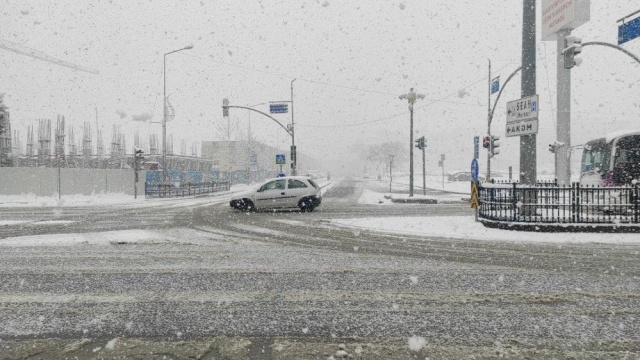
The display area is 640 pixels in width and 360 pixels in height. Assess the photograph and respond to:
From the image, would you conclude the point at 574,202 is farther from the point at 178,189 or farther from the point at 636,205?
the point at 178,189

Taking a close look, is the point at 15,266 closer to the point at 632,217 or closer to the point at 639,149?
the point at 632,217

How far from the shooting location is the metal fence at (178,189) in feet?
105

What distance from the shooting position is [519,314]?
4395 mm

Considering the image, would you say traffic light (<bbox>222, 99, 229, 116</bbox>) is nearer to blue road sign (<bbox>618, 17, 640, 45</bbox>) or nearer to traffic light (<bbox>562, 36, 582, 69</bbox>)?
traffic light (<bbox>562, 36, 582, 69</bbox>)

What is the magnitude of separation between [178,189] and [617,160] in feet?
95.0

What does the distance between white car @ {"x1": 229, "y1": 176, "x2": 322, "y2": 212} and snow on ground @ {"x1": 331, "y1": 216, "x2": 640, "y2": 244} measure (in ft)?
13.0

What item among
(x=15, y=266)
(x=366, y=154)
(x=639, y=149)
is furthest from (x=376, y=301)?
(x=366, y=154)

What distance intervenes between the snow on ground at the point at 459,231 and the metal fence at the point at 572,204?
0.64 metres

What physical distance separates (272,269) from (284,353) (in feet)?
10.9

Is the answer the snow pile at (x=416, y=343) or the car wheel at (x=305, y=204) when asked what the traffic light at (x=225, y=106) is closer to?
the car wheel at (x=305, y=204)

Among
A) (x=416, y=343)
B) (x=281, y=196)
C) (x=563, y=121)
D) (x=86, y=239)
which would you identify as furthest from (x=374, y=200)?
(x=416, y=343)

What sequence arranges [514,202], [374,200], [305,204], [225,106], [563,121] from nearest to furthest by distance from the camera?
1. [514,202]
2. [305,204]
3. [374,200]
4. [563,121]
5. [225,106]

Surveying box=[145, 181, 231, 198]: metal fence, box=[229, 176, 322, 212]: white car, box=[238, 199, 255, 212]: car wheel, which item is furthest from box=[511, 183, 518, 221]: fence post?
box=[145, 181, 231, 198]: metal fence

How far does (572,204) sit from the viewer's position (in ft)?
37.9
